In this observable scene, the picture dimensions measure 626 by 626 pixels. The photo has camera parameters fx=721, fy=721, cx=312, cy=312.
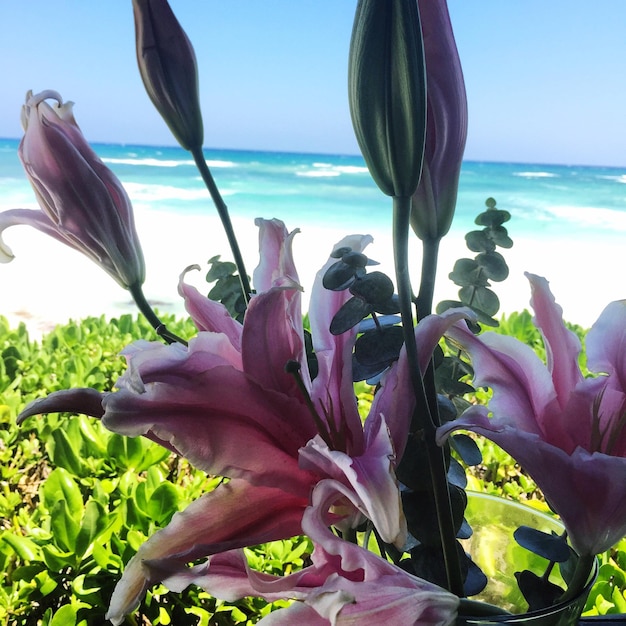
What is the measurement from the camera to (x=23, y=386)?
1143 millimetres

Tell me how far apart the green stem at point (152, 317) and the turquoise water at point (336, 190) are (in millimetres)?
7952

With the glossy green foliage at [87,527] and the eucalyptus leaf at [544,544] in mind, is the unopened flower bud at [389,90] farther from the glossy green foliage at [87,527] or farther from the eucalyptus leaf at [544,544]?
the glossy green foliage at [87,527]

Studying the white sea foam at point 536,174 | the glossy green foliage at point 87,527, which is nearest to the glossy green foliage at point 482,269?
the glossy green foliage at point 87,527

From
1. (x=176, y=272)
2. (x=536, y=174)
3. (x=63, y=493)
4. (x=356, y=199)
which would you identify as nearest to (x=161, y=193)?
(x=356, y=199)

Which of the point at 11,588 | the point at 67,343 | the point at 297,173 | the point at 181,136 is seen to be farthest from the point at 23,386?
the point at 297,173

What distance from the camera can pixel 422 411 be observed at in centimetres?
28

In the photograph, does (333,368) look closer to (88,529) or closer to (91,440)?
(88,529)

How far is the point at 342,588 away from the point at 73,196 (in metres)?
0.22

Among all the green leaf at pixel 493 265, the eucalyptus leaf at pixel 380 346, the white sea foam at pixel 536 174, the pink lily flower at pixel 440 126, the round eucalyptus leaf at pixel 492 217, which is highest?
the white sea foam at pixel 536 174

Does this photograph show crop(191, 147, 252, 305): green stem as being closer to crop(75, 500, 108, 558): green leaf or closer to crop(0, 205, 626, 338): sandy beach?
crop(75, 500, 108, 558): green leaf

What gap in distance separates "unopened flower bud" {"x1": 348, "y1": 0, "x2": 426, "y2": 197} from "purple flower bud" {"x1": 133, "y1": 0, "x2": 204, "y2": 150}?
0.12 metres

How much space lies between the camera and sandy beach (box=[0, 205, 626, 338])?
16.3 ft

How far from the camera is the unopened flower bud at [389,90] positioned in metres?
0.25

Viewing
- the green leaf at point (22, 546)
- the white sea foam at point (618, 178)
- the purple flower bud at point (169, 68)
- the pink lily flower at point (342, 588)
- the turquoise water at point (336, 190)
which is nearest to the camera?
the pink lily flower at point (342, 588)
